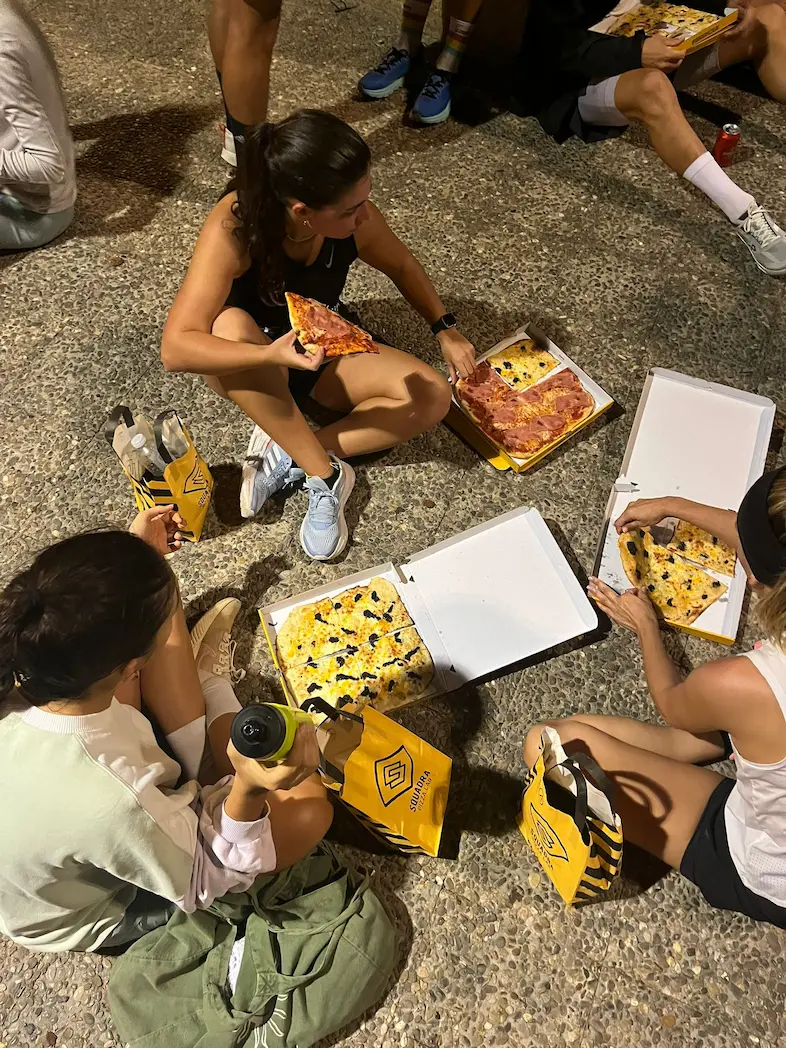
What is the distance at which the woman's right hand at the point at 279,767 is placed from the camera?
40.7 inches

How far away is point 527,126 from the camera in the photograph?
270 centimetres

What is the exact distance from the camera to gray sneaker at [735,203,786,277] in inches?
90.7

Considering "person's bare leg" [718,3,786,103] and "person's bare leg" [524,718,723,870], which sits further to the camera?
"person's bare leg" [718,3,786,103]

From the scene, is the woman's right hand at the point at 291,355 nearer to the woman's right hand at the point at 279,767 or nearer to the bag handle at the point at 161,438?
the bag handle at the point at 161,438

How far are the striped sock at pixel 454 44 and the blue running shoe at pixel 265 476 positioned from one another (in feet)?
5.82

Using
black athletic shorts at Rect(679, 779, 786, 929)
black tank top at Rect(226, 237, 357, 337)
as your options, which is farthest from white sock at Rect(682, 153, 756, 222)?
black athletic shorts at Rect(679, 779, 786, 929)

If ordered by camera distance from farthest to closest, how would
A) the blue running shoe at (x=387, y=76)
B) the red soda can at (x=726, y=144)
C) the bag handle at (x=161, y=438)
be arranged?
the blue running shoe at (x=387, y=76) → the red soda can at (x=726, y=144) → the bag handle at (x=161, y=438)

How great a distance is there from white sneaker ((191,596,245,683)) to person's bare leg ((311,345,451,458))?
49 cm

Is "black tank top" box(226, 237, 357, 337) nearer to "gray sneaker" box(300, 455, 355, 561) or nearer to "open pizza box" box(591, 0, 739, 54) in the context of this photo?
"gray sneaker" box(300, 455, 355, 561)

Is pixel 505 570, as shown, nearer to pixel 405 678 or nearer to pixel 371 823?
pixel 405 678

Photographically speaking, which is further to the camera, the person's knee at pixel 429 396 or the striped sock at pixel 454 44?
the striped sock at pixel 454 44

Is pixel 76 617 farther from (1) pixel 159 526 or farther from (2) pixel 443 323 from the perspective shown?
(2) pixel 443 323

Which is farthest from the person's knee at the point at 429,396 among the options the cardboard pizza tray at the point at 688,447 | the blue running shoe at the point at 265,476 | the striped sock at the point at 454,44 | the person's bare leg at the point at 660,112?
the striped sock at the point at 454,44

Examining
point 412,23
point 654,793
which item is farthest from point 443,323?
point 412,23
